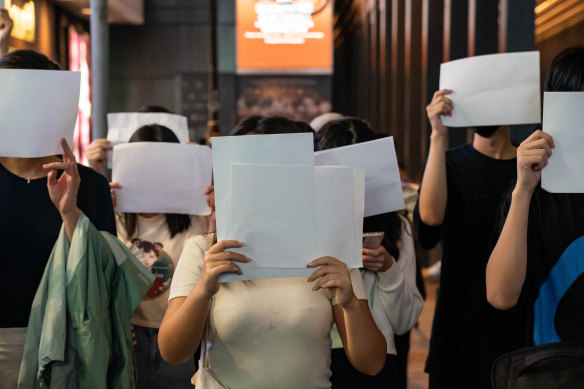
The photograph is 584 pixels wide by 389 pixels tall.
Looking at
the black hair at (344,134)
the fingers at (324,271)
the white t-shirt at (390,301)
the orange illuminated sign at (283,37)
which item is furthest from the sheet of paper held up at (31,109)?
the orange illuminated sign at (283,37)

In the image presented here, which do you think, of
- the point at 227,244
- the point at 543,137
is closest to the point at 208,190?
the point at 227,244

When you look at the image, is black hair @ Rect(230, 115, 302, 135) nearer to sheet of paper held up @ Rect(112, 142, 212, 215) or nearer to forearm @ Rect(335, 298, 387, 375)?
forearm @ Rect(335, 298, 387, 375)

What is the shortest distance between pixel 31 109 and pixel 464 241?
1.68 meters

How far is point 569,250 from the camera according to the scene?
1.78 m

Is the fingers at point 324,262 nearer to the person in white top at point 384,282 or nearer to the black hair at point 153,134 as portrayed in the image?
the person in white top at point 384,282

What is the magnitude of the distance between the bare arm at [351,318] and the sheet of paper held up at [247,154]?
233mm

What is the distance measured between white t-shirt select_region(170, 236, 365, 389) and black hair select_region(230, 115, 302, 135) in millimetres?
429

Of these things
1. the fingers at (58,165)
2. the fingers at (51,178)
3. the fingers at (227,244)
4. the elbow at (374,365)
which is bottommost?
the elbow at (374,365)

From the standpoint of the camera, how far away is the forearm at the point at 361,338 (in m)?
1.69

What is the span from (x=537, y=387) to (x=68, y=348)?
4.52 feet

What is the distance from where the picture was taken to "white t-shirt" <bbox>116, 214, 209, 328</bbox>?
2863 millimetres

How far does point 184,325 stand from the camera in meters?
1.65

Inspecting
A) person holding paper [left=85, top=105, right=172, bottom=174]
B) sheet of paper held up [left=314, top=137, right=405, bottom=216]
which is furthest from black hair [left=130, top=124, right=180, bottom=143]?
sheet of paper held up [left=314, top=137, right=405, bottom=216]

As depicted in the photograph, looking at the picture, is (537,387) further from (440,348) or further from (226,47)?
(226,47)
